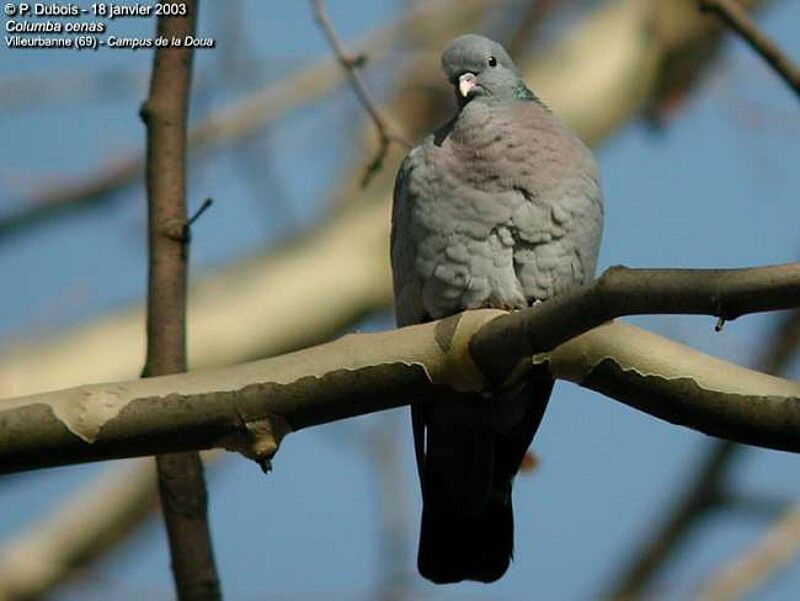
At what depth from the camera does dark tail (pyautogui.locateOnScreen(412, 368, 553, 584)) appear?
11.6 feet

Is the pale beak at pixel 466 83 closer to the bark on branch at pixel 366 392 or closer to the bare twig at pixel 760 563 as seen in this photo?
the bark on branch at pixel 366 392

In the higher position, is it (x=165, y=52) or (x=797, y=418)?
(x=165, y=52)

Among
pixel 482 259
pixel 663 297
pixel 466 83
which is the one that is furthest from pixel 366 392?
pixel 466 83

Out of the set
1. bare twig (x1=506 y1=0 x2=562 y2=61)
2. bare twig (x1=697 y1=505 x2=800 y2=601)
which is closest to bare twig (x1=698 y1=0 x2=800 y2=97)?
bare twig (x1=697 y1=505 x2=800 y2=601)

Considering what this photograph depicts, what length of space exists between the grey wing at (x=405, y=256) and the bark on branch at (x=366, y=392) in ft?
3.41

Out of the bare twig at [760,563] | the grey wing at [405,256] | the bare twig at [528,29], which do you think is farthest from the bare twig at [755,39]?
the bare twig at [528,29]

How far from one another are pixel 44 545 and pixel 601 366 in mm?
3885

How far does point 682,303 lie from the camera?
2174 mm

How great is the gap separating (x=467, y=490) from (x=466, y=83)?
3.25 feet

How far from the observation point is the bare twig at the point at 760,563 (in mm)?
5234

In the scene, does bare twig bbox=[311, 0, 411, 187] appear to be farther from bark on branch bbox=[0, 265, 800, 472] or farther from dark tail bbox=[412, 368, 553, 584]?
bark on branch bbox=[0, 265, 800, 472]

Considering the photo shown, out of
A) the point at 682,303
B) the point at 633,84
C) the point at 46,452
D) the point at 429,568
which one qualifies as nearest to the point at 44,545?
the point at 429,568

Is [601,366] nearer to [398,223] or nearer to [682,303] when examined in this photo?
[682,303]

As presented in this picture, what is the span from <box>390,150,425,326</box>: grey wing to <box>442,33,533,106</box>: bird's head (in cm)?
27
